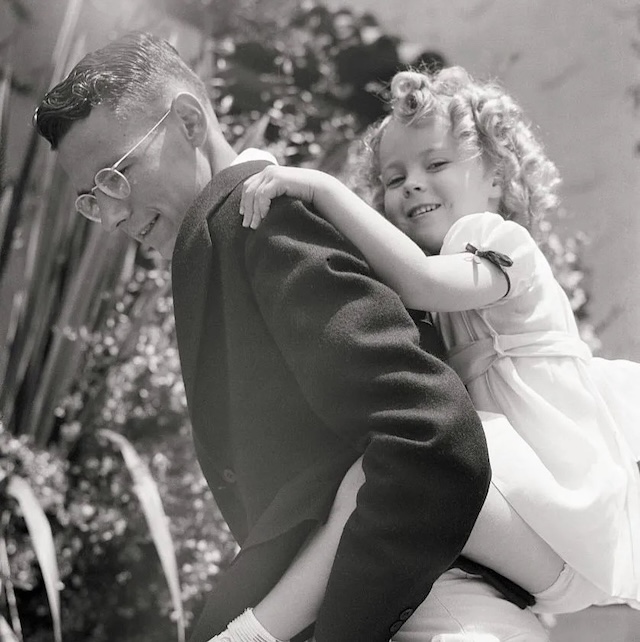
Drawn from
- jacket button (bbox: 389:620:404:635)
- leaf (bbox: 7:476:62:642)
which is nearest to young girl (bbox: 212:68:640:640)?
jacket button (bbox: 389:620:404:635)

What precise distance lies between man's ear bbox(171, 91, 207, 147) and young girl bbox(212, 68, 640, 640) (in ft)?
0.82

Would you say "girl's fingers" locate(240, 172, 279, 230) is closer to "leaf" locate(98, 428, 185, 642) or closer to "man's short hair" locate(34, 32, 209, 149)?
"man's short hair" locate(34, 32, 209, 149)

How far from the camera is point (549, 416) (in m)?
1.46

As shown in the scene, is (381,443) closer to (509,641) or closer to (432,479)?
(432,479)

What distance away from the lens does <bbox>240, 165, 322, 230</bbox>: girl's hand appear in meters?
1.31

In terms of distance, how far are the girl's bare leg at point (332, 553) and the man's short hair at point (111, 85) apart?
2.28 feet

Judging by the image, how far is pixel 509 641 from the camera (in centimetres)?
132

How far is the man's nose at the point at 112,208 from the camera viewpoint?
156 centimetres

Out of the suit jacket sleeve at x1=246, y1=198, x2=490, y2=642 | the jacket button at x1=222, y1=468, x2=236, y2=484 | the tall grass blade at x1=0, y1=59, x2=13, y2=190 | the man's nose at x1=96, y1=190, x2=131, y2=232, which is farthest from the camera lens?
the tall grass blade at x1=0, y1=59, x2=13, y2=190

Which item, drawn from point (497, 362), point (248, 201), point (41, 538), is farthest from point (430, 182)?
point (41, 538)

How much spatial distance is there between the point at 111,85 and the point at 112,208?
0.64ft

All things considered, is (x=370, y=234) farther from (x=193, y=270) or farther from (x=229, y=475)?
(x=229, y=475)

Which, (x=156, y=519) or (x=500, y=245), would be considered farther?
(x=156, y=519)

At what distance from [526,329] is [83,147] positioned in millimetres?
764
